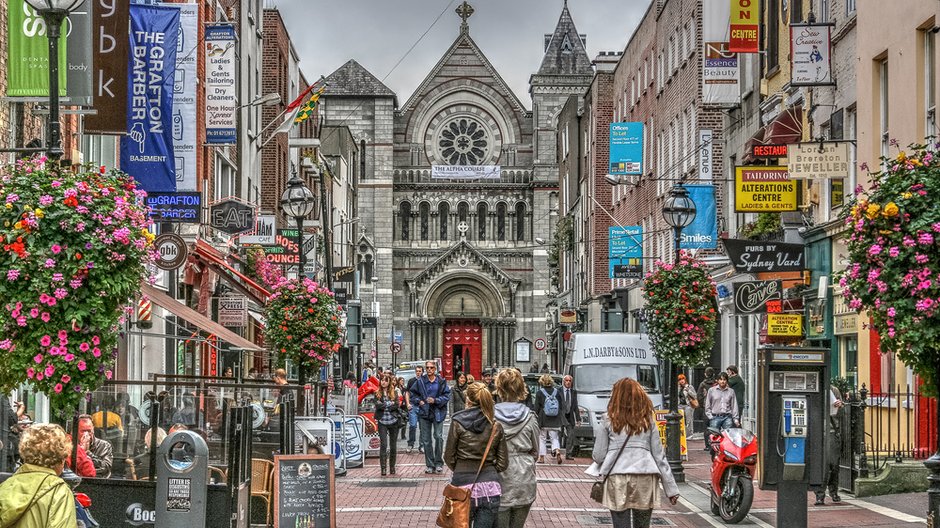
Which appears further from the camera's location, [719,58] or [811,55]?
[719,58]

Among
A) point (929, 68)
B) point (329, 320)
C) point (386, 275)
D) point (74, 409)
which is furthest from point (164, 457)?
point (386, 275)

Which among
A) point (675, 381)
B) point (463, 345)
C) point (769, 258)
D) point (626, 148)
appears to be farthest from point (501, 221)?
point (675, 381)

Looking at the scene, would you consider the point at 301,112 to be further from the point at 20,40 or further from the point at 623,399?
the point at 623,399

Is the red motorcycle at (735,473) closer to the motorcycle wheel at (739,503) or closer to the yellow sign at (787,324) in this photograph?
the motorcycle wheel at (739,503)

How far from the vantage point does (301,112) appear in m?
32.1

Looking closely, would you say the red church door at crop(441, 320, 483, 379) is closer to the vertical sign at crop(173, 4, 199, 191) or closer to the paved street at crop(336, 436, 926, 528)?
the vertical sign at crop(173, 4, 199, 191)

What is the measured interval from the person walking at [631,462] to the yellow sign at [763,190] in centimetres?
1438

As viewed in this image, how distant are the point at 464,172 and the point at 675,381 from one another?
60967 mm

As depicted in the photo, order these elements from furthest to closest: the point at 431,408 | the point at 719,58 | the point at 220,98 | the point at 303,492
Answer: the point at 719,58, the point at 220,98, the point at 431,408, the point at 303,492

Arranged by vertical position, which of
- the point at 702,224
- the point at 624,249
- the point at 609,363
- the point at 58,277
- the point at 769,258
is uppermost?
the point at 702,224

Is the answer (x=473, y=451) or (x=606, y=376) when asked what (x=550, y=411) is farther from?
(x=473, y=451)

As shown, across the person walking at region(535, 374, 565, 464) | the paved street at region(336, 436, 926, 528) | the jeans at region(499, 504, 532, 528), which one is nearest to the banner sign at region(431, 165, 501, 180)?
the person walking at region(535, 374, 565, 464)

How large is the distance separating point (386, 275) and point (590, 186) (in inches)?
1025

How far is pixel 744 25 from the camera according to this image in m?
28.2
